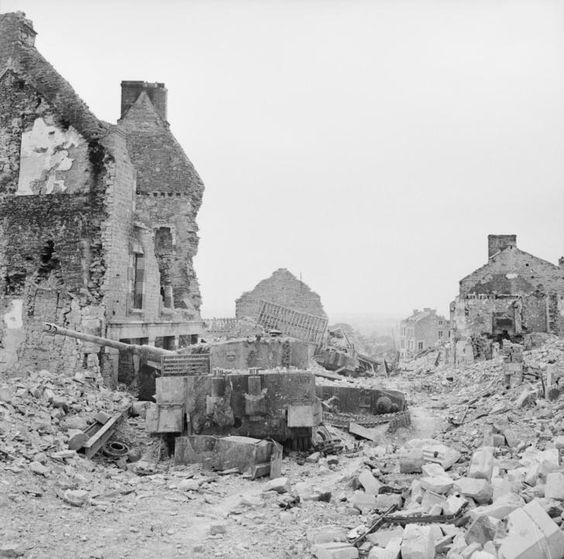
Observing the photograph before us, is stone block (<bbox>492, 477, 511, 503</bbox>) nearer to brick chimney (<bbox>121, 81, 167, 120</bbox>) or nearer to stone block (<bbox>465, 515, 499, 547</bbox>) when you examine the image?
stone block (<bbox>465, 515, 499, 547</bbox>)

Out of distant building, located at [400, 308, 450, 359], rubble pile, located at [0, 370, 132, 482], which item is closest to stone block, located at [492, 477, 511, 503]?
rubble pile, located at [0, 370, 132, 482]

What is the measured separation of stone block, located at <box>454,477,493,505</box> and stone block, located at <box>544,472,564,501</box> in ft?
1.92

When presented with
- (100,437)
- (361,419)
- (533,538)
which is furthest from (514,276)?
(533,538)

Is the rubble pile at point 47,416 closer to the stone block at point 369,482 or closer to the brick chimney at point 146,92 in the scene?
the stone block at point 369,482

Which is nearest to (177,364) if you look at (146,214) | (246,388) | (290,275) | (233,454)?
(246,388)

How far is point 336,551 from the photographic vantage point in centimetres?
529

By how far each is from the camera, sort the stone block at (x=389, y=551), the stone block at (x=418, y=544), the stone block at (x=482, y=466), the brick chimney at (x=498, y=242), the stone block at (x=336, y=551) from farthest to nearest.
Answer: the brick chimney at (x=498, y=242)
the stone block at (x=482, y=466)
the stone block at (x=336, y=551)
the stone block at (x=389, y=551)
the stone block at (x=418, y=544)

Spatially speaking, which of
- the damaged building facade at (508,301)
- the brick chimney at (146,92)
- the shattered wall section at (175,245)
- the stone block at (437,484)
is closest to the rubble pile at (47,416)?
the stone block at (437,484)

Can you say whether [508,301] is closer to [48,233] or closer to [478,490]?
[48,233]

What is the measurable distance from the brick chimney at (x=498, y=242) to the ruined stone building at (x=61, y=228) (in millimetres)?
19089

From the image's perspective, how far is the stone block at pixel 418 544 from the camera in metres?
4.80

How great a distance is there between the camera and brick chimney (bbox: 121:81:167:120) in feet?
76.5

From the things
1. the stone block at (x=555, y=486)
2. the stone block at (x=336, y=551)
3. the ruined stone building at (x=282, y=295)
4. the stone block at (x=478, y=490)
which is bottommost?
the stone block at (x=336, y=551)

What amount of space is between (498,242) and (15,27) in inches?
890
